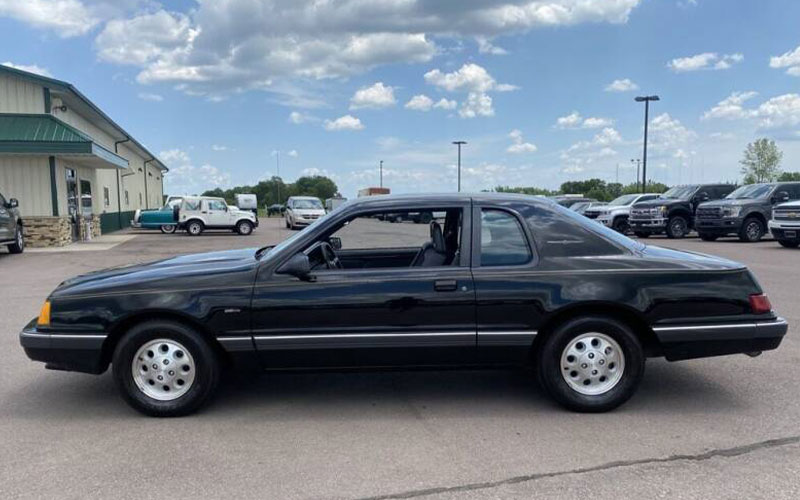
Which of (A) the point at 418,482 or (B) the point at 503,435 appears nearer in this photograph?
(A) the point at 418,482

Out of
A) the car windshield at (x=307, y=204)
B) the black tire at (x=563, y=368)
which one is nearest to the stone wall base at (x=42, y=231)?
the car windshield at (x=307, y=204)

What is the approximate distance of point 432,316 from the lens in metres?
4.00

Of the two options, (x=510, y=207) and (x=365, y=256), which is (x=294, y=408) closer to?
(x=365, y=256)

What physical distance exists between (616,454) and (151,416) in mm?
3061

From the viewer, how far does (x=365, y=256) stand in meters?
5.26

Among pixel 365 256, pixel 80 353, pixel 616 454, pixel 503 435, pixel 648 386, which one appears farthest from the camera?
pixel 365 256

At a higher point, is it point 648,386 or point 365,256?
point 365,256

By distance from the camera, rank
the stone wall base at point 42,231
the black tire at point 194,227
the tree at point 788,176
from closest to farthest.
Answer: the stone wall base at point 42,231 → the black tire at point 194,227 → the tree at point 788,176

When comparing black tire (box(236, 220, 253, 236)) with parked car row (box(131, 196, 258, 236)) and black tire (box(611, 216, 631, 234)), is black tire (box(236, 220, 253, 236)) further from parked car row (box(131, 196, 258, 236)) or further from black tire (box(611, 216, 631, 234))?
black tire (box(611, 216, 631, 234))

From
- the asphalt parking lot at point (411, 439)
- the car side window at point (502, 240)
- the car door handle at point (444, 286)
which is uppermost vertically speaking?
the car side window at point (502, 240)

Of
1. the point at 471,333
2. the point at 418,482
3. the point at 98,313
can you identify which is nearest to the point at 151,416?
the point at 98,313

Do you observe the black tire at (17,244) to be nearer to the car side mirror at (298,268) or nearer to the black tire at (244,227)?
the black tire at (244,227)

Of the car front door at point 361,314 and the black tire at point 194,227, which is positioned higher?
the car front door at point 361,314

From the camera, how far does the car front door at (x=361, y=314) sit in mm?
3979
